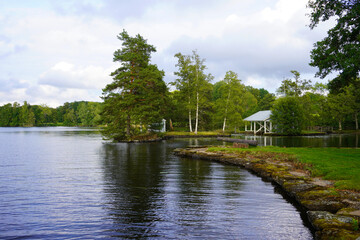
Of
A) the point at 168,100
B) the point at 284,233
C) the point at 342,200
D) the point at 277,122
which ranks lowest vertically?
the point at 284,233

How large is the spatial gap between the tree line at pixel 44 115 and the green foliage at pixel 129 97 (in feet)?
322

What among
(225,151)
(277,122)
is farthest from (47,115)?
(225,151)

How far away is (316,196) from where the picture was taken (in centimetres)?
865

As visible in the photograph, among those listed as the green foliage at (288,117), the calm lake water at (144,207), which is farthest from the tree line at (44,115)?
the calm lake water at (144,207)

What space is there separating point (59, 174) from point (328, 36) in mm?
20414

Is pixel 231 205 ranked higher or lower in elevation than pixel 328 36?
lower

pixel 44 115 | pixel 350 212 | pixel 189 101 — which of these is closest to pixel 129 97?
pixel 189 101

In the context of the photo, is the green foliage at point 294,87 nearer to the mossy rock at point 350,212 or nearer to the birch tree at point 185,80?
the birch tree at point 185,80

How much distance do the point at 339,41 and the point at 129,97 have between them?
2921 centimetres

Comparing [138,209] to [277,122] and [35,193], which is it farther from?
[277,122]

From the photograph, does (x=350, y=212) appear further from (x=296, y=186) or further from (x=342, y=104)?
(x=342, y=104)

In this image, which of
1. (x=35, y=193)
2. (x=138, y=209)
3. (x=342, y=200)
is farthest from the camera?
(x=35, y=193)

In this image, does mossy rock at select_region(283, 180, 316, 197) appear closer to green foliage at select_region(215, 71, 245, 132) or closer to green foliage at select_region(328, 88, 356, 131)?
green foliage at select_region(215, 71, 245, 132)

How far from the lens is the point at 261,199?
9.91 meters
